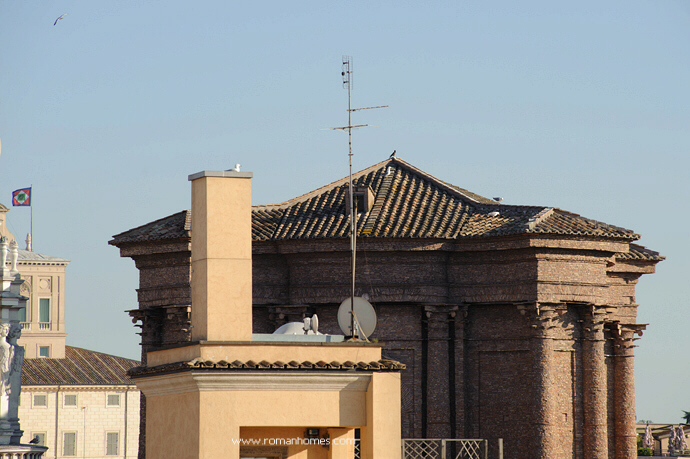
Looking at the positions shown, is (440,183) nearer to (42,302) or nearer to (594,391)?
(594,391)

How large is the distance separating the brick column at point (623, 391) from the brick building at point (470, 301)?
402cm

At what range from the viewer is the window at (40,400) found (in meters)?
79.0

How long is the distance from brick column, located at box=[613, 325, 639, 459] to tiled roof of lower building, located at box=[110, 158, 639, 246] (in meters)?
3.68

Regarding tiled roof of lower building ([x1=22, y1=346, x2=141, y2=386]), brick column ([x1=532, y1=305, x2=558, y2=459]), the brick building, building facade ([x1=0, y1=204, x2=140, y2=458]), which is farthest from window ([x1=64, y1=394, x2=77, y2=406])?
brick column ([x1=532, y1=305, x2=558, y2=459])

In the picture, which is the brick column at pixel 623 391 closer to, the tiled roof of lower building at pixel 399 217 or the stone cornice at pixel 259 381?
the tiled roof of lower building at pixel 399 217

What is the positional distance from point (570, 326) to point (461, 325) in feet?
9.85

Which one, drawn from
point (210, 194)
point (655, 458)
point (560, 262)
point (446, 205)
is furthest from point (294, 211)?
point (655, 458)

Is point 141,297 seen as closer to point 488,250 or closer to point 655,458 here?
point 488,250

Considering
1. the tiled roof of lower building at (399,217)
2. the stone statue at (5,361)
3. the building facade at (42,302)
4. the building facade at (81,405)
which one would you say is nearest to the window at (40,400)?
the building facade at (81,405)

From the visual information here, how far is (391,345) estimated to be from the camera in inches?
1407

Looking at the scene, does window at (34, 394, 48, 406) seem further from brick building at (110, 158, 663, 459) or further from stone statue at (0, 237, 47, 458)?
brick building at (110, 158, 663, 459)

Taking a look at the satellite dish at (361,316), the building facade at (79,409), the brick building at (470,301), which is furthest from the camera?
the building facade at (79,409)

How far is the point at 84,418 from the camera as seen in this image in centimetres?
8106

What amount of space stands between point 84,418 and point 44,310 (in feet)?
53.1
